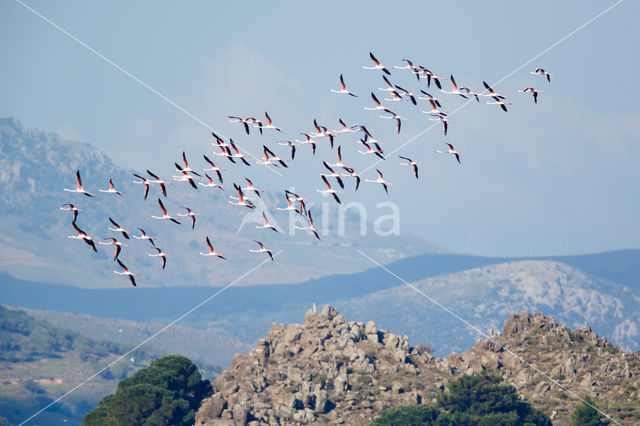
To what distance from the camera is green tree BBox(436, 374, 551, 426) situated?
188 meters

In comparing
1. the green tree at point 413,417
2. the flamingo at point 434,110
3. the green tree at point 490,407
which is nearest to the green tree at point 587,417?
the green tree at point 490,407

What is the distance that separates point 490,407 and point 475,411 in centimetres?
308

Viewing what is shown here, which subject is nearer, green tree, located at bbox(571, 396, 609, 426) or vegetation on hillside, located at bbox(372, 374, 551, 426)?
green tree, located at bbox(571, 396, 609, 426)

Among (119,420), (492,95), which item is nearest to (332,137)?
(492,95)

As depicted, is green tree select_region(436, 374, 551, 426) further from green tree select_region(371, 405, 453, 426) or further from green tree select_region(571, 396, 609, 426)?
green tree select_region(571, 396, 609, 426)

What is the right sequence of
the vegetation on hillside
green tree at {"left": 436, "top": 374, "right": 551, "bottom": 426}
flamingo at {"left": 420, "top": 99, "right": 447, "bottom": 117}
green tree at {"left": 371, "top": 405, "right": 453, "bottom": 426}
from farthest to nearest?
green tree at {"left": 436, "top": 374, "right": 551, "bottom": 426}
the vegetation on hillside
green tree at {"left": 371, "top": 405, "right": 453, "bottom": 426}
flamingo at {"left": 420, "top": 99, "right": 447, "bottom": 117}

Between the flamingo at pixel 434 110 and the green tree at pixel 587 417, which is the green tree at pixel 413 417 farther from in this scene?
the flamingo at pixel 434 110

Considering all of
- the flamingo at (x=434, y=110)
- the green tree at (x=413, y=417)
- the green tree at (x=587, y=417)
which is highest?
the flamingo at (x=434, y=110)

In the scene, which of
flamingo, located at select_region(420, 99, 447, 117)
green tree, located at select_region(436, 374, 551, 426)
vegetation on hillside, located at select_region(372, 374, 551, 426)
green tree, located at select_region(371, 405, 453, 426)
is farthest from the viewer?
green tree, located at select_region(436, 374, 551, 426)

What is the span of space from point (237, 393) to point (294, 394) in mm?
10803

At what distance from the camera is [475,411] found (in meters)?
196

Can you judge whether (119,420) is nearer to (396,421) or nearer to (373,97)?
(396,421)

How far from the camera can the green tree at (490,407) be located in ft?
618

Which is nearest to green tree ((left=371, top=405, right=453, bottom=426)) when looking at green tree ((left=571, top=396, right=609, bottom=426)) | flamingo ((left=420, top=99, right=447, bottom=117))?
green tree ((left=571, top=396, right=609, bottom=426))
